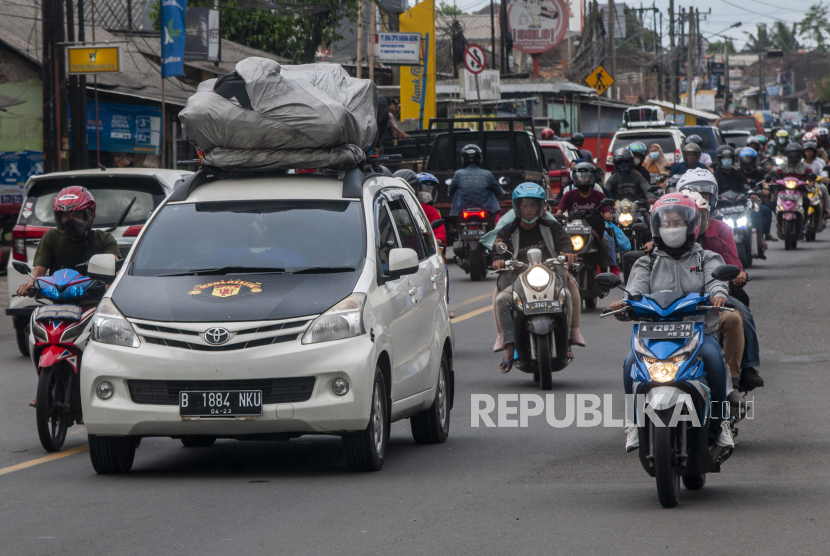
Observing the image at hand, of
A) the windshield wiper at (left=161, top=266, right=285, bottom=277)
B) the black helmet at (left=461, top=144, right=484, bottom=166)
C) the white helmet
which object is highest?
the black helmet at (left=461, top=144, right=484, bottom=166)

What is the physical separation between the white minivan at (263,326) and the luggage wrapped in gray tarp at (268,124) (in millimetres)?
136

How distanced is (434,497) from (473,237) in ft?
42.0

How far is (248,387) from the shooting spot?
7.11 meters

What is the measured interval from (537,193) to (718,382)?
4.84 metres

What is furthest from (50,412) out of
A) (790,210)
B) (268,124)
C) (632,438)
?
(790,210)

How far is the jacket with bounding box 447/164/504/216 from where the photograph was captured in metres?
19.6

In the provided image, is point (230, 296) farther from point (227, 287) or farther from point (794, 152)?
point (794, 152)

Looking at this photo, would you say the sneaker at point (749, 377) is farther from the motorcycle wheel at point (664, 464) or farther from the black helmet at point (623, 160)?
the black helmet at point (623, 160)

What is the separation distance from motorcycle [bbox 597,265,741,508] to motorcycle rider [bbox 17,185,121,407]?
14.0 ft

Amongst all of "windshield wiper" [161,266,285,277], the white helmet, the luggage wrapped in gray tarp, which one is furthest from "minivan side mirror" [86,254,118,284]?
the white helmet

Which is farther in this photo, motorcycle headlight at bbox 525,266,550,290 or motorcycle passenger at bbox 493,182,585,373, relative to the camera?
motorcycle passenger at bbox 493,182,585,373

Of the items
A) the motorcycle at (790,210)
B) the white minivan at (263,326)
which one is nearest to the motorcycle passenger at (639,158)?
the motorcycle at (790,210)

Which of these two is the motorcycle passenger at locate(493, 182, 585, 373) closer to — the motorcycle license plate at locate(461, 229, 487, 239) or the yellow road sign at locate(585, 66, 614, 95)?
the motorcycle license plate at locate(461, 229, 487, 239)

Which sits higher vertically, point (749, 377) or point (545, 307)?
point (545, 307)
